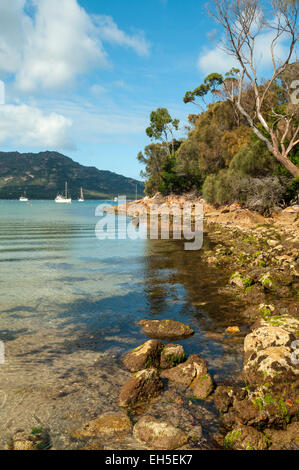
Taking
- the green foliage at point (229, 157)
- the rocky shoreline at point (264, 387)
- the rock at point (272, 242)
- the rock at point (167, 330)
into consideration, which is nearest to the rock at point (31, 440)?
the rocky shoreline at point (264, 387)

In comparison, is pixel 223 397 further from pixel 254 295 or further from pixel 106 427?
pixel 254 295

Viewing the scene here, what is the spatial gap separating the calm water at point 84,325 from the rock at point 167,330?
0.22 metres

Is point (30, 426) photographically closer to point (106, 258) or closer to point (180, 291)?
point (180, 291)

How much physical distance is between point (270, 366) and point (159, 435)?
79.7 inches

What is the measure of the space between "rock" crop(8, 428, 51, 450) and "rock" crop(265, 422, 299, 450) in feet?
9.67

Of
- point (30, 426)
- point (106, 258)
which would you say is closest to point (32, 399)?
point (30, 426)

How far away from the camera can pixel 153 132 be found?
73.6 meters

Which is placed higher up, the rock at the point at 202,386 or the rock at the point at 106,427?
the rock at the point at 202,386

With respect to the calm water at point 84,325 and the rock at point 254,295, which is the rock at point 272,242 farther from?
the rock at point 254,295

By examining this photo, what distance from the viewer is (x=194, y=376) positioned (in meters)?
5.57

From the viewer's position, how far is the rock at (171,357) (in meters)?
6.09

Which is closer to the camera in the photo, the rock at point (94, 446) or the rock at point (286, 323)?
the rock at point (94, 446)

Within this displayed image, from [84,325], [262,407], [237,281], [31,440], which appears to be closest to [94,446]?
[31,440]

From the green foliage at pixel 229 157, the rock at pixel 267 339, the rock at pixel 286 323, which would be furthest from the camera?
the green foliage at pixel 229 157
